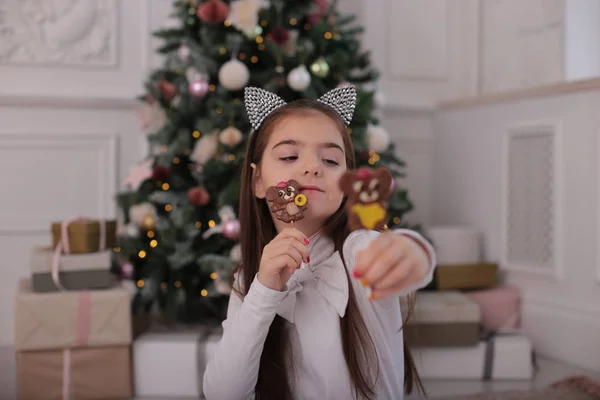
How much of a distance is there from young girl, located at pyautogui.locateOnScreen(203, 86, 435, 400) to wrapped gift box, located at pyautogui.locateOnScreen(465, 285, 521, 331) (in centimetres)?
139

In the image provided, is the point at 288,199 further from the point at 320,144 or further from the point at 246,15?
the point at 246,15

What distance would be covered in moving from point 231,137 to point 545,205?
135cm

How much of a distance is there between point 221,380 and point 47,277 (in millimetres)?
1137

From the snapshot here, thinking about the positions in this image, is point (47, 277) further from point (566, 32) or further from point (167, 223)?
point (566, 32)

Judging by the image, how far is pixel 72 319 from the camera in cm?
197

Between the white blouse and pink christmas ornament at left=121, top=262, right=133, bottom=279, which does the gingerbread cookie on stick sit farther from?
pink christmas ornament at left=121, top=262, right=133, bottom=279

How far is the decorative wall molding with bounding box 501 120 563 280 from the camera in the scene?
240cm

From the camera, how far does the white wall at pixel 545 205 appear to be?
7.43 feet

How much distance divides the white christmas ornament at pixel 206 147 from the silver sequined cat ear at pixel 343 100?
1.04 meters

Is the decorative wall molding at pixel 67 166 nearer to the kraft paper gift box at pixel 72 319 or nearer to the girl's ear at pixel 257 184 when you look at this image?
the kraft paper gift box at pixel 72 319

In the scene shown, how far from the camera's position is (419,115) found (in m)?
3.28

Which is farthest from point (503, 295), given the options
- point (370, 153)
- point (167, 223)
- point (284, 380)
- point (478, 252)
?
point (284, 380)

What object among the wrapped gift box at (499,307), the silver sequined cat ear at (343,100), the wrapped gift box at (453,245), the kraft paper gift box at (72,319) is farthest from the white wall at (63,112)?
the silver sequined cat ear at (343,100)

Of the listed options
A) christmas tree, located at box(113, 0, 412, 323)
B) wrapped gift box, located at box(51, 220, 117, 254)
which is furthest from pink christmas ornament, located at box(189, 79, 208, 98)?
wrapped gift box, located at box(51, 220, 117, 254)
